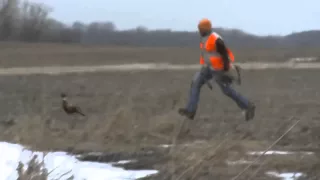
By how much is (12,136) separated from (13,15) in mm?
85144

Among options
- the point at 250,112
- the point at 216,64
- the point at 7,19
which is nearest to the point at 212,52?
the point at 216,64

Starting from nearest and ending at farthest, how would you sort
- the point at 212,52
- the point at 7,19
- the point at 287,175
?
the point at 287,175, the point at 212,52, the point at 7,19

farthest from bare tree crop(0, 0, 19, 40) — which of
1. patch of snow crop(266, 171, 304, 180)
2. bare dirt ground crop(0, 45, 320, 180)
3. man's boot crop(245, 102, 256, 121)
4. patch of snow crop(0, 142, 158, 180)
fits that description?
patch of snow crop(266, 171, 304, 180)

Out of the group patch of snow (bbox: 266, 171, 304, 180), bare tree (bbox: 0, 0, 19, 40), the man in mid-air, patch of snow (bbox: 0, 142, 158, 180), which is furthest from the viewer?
bare tree (bbox: 0, 0, 19, 40)

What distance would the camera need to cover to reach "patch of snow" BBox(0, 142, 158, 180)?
703 cm

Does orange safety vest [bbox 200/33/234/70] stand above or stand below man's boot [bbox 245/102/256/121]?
above

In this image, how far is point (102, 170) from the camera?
766 centimetres

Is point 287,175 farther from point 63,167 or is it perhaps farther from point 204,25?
point 204,25

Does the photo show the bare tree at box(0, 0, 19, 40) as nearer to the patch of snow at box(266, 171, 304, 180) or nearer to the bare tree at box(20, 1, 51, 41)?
the bare tree at box(20, 1, 51, 41)

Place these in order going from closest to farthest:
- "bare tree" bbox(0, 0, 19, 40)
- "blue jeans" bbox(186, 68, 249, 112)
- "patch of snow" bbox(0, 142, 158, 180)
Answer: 1. "patch of snow" bbox(0, 142, 158, 180)
2. "blue jeans" bbox(186, 68, 249, 112)
3. "bare tree" bbox(0, 0, 19, 40)

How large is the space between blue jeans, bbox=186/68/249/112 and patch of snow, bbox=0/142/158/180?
327cm

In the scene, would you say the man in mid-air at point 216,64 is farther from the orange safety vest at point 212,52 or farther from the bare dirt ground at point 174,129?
the bare dirt ground at point 174,129

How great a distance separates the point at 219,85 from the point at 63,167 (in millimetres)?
4449

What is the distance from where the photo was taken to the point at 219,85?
11.6m
